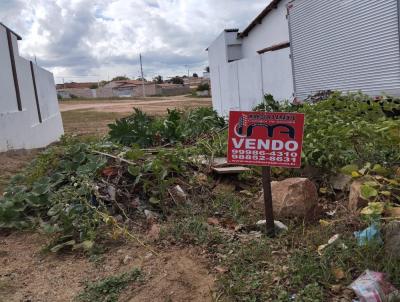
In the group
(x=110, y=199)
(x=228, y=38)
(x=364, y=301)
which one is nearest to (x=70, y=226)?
(x=110, y=199)

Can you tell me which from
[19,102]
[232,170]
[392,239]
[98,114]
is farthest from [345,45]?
[98,114]

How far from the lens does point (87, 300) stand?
282cm

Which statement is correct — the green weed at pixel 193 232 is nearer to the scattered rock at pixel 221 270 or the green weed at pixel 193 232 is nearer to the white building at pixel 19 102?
the scattered rock at pixel 221 270

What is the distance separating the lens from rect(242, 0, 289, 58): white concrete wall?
53.1ft

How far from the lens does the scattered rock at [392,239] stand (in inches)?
104

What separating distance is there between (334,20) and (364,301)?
712 cm

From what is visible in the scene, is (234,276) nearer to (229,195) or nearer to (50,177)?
(229,195)

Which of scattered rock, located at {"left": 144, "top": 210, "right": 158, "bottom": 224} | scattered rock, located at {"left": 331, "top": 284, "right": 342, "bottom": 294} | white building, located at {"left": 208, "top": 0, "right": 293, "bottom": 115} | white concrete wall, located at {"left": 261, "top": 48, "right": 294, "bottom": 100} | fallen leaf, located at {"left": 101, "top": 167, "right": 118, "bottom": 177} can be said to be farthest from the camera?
white building, located at {"left": 208, "top": 0, "right": 293, "bottom": 115}

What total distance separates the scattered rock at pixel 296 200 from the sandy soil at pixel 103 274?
891 millimetres

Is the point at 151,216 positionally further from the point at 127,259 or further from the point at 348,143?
the point at 348,143

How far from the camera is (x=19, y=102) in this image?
403 inches

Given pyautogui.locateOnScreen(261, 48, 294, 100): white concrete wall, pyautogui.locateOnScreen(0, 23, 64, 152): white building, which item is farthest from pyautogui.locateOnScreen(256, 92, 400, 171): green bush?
pyautogui.locateOnScreen(261, 48, 294, 100): white concrete wall

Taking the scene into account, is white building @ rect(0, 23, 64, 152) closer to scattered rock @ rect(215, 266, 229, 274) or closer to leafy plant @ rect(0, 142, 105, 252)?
leafy plant @ rect(0, 142, 105, 252)

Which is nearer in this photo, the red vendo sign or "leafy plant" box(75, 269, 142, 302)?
"leafy plant" box(75, 269, 142, 302)
